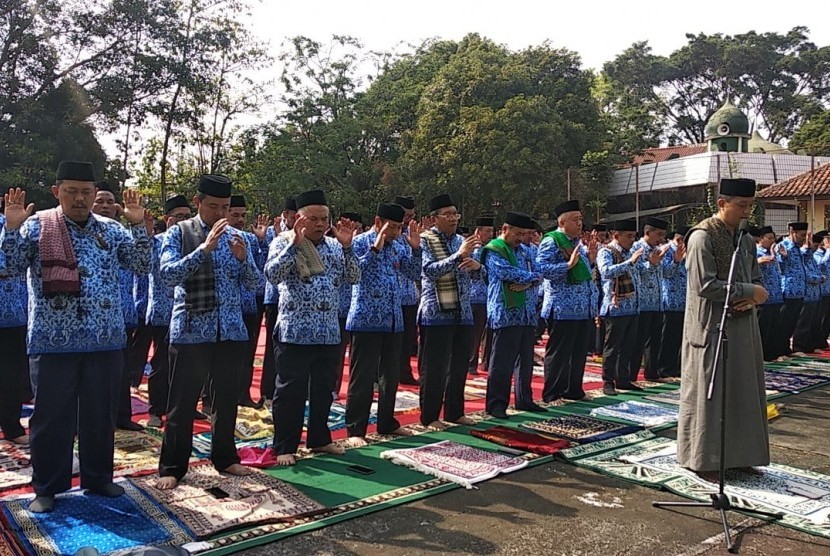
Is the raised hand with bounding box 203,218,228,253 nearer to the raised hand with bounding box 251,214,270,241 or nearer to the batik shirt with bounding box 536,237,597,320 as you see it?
the raised hand with bounding box 251,214,270,241

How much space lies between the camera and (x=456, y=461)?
202 inches

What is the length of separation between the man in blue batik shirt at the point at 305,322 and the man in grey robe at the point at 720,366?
245cm

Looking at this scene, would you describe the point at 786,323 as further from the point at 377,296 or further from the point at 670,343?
the point at 377,296

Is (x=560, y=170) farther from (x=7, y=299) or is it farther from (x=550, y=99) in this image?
(x=7, y=299)

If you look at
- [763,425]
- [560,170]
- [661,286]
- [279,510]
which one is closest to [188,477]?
[279,510]

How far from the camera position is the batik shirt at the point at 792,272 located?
35.4 ft

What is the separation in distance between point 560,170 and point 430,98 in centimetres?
563

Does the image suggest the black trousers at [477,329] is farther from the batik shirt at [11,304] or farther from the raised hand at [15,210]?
the raised hand at [15,210]

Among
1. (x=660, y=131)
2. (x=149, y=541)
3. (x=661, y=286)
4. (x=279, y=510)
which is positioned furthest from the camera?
(x=660, y=131)

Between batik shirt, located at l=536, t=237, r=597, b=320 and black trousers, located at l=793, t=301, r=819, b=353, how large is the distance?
18.9 ft

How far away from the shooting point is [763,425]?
483cm

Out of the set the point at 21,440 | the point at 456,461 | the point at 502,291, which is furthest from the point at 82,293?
the point at 502,291

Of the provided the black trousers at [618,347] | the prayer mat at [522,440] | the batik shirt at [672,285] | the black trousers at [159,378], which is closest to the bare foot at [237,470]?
the black trousers at [159,378]

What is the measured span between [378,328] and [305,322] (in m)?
0.83
